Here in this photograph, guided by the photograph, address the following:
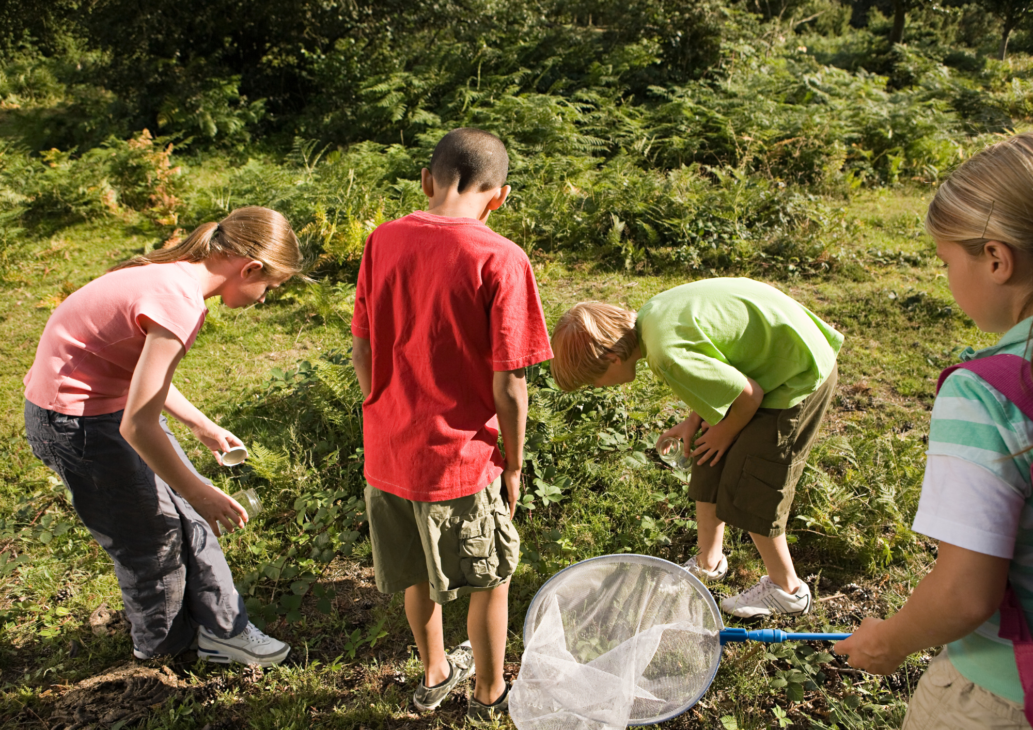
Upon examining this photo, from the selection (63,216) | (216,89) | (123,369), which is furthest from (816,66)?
(123,369)

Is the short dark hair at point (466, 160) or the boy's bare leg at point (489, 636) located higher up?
the short dark hair at point (466, 160)

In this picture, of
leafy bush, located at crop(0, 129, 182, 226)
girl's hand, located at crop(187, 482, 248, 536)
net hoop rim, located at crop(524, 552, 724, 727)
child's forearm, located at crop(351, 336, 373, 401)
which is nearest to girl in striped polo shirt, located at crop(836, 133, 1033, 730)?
net hoop rim, located at crop(524, 552, 724, 727)

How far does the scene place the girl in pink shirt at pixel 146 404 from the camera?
1952 mm

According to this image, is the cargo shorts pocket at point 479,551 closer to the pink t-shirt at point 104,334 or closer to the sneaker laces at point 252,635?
the pink t-shirt at point 104,334

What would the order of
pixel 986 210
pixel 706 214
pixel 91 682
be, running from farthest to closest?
pixel 706 214 < pixel 91 682 < pixel 986 210

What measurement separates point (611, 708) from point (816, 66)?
38.9ft

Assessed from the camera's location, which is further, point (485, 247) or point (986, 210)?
point (485, 247)

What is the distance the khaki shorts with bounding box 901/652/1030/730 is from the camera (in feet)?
3.84

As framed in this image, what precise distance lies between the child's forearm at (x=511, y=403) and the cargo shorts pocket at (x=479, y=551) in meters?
0.25

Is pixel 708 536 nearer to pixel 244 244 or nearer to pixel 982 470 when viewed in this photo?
pixel 982 470

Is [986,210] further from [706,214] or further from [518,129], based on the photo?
[518,129]

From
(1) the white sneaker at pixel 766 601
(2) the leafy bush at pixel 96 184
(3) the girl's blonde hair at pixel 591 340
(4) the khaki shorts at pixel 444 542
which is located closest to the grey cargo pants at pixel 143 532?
(4) the khaki shorts at pixel 444 542

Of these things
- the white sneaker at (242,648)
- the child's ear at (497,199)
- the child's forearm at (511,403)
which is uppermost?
the child's ear at (497,199)

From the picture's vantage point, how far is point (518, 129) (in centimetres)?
795
